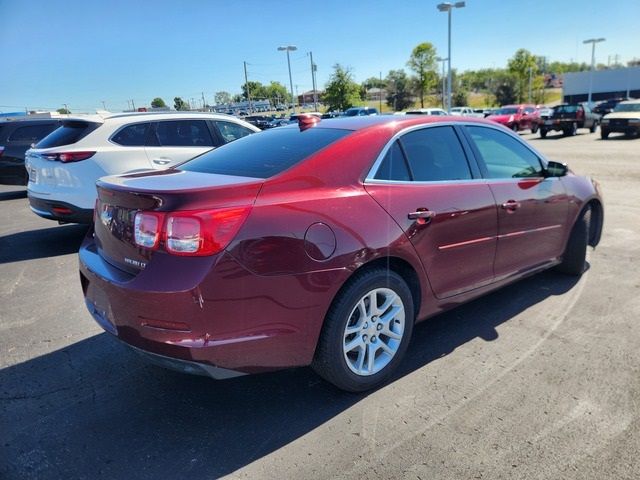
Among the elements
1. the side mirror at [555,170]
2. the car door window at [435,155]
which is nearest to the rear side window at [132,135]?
the car door window at [435,155]

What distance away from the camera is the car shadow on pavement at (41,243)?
21.1 feet

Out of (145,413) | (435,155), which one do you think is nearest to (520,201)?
(435,155)

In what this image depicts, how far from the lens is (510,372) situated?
3.15 meters

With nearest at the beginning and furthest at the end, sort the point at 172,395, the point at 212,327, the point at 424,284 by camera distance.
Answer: the point at 212,327 < the point at 172,395 < the point at 424,284

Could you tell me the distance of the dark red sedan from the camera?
2377mm

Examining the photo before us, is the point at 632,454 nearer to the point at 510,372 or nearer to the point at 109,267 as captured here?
the point at 510,372

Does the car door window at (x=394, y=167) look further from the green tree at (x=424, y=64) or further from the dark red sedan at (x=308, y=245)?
the green tree at (x=424, y=64)

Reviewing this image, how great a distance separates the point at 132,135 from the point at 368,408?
17.6 ft

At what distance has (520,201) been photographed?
3859mm

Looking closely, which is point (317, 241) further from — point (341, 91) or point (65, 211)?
point (341, 91)

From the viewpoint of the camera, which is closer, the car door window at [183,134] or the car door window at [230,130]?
the car door window at [183,134]

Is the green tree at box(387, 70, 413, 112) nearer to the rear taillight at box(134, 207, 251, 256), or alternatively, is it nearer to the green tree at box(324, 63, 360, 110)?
the green tree at box(324, 63, 360, 110)

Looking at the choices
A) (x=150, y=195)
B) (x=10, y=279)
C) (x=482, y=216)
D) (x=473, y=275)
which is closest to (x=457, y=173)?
(x=482, y=216)

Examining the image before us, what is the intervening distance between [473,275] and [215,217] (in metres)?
2.07
